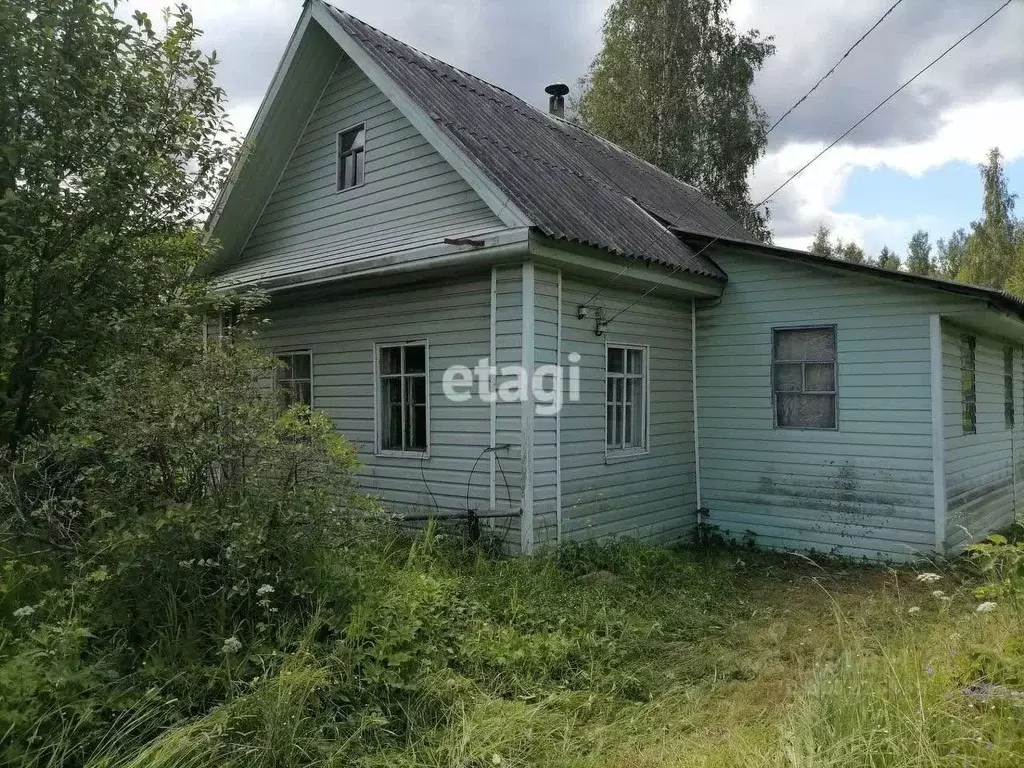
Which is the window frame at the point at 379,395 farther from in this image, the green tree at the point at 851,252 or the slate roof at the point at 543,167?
the green tree at the point at 851,252

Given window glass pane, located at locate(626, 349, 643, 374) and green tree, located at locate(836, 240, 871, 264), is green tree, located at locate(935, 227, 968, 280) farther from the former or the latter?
window glass pane, located at locate(626, 349, 643, 374)

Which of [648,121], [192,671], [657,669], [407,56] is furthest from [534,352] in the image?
[648,121]

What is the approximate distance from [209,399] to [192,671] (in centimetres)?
160

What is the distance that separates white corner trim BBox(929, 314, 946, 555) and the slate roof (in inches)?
99.2

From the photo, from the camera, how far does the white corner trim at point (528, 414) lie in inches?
273

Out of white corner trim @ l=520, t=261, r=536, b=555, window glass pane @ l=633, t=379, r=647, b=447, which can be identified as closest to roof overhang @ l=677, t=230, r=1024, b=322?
window glass pane @ l=633, t=379, r=647, b=447

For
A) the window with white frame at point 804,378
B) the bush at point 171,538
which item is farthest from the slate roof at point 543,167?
the bush at point 171,538

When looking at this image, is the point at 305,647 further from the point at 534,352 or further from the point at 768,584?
the point at 768,584

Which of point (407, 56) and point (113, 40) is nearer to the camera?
point (113, 40)

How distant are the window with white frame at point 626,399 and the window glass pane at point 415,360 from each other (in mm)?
2214

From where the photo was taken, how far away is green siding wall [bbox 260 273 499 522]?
296 inches

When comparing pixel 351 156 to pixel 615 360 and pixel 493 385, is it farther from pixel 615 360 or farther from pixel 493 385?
pixel 615 360

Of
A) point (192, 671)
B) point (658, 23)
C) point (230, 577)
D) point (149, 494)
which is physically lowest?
point (192, 671)

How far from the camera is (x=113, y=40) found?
18.3 feet
